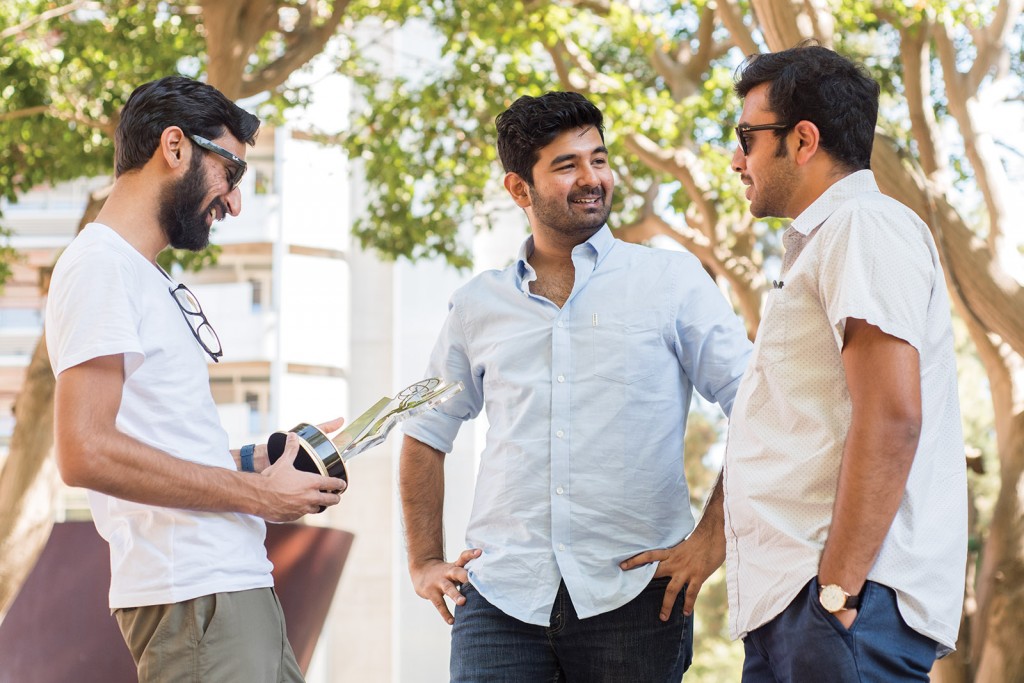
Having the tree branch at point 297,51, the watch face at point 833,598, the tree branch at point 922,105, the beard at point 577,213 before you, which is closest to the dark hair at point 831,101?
the beard at point 577,213

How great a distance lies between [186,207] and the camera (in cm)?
242

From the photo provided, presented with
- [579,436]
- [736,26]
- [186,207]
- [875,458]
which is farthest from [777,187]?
[736,26]

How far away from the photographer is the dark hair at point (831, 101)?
229cm

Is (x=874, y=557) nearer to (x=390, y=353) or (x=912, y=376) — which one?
(x=912, y=376)

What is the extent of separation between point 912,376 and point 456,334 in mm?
1310

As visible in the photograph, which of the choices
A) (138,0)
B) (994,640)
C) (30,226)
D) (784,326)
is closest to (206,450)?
(784,326)

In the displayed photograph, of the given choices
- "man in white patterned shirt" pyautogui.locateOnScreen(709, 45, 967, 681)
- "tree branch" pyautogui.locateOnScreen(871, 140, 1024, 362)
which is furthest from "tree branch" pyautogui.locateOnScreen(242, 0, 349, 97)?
"man in white patterned shirt" pyautogui.locateOnScreen(709, 45, 967, 681)

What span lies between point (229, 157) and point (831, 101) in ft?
3.79

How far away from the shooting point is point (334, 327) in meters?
20.2

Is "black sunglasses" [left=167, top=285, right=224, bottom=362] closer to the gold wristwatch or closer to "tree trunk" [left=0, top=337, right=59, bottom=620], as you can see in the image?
the gold wristwatch

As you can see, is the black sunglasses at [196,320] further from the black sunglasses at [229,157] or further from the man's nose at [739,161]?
the man's nose at [739,161]

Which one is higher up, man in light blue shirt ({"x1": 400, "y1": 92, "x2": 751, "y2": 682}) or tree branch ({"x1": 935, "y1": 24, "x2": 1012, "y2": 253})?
tree branch ({"x1": 935, "y1": 24, "x2": 1012, "y2": 253})

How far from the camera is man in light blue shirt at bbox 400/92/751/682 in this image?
2.68 meters

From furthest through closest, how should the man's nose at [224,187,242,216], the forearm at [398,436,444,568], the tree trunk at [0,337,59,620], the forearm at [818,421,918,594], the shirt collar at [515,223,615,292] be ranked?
the tree trunk at [0,337,59,620]
the forearm at [398,436,444,568]
the shirt collar at [515,223,615,292]
the man's nose at [224,187,242,216]
the forearm at [818,421,918,594]
